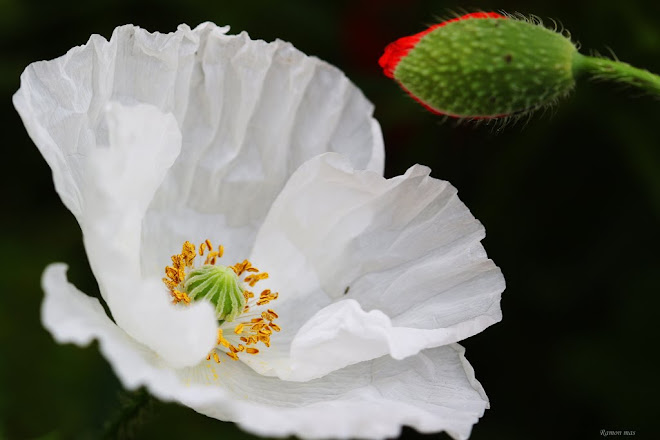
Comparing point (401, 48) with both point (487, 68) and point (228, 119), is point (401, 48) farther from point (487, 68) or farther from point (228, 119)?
point (228, 119)

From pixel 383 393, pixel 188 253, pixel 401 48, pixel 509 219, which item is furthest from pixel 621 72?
pixel 509 219

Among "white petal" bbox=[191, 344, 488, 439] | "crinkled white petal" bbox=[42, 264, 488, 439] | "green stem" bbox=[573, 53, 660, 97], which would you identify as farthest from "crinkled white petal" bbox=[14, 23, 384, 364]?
"green stem" bbox=[573, 53, 660, 97]

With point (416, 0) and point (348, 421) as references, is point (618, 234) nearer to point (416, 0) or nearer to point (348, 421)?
point (416, 0)

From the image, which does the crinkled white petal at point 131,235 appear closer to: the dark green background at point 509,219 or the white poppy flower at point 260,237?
the white poppy flower at point 260,237

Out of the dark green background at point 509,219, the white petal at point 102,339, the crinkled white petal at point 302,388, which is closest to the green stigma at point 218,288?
the crinkled white petal at point 302,388

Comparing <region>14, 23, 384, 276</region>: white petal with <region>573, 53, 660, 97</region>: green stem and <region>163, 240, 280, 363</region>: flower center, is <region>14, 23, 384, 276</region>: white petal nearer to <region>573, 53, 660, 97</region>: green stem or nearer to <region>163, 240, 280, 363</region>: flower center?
<region>163, 240, 280, 363</region>: flower center

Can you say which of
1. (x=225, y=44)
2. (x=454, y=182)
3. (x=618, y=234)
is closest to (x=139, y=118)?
(x=225, y=44)

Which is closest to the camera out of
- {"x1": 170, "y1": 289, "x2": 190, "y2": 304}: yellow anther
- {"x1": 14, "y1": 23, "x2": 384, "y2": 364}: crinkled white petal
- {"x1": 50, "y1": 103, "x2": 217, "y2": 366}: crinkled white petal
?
{"x1": 50, "y1": 103, "x2": 217, "y2": 366}: crinkled white petal
